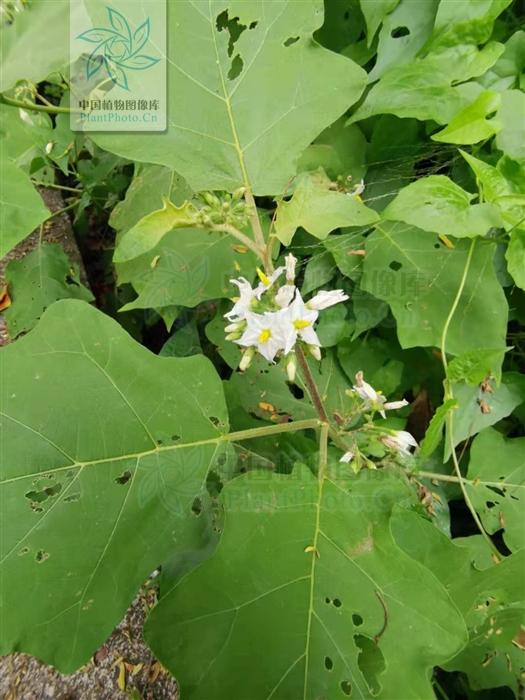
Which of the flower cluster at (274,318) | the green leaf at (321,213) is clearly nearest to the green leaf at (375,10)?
the green leaf at (321,213)

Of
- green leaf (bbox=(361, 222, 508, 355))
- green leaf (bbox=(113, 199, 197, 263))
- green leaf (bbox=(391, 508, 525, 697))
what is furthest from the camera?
green leaf (bbox=(361, 222, 508, 355))

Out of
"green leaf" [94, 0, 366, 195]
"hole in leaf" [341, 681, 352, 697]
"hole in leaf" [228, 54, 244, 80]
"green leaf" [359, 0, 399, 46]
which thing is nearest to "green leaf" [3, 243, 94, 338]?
"green leaf" [94, 0, 366, 195]

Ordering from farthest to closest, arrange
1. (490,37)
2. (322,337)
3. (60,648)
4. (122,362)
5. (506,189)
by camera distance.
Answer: (322,337) < (490,37) < (506,189) < (122,362) < (60,648)

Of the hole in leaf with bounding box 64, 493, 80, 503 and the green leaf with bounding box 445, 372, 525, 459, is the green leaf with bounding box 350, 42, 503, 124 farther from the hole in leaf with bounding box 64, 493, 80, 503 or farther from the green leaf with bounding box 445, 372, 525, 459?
the hole in leaf with bounding box 64, 493, 80, 503

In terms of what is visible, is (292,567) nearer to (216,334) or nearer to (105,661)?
(216,334)

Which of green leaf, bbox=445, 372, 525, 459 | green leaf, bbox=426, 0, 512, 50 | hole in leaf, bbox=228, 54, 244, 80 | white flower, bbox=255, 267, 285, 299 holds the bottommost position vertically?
green leaf, bbox=445, 372, 525, 459

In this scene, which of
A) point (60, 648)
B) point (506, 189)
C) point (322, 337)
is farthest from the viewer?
point (322, 337)

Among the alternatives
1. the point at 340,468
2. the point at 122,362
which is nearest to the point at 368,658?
the point at 340,468
